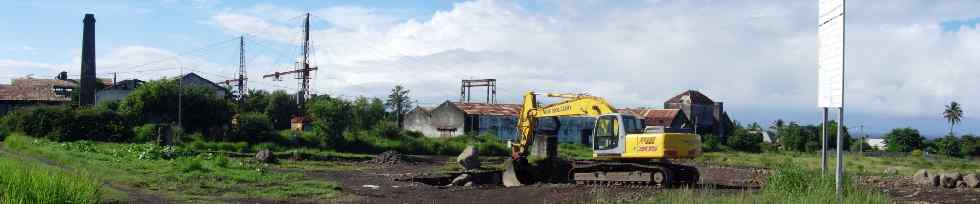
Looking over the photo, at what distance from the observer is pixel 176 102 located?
58.4 metres

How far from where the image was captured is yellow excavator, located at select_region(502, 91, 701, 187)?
25078mm

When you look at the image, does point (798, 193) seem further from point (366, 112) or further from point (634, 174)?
point (366, 112)

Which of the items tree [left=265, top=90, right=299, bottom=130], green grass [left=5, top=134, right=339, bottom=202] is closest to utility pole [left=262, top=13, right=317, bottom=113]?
tree [left=265, top=90, right=299, bottom=130]

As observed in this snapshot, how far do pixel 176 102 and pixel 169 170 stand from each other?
35.0 meters

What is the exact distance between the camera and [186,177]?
23047mm

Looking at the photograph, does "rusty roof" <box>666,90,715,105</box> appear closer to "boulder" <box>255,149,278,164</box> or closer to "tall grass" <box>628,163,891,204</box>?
"boulder" <box>255,149,278,164</box>

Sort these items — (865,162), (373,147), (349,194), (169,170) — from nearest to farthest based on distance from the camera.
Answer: (349,194) < (169,170) < (865,162) < (373,147)

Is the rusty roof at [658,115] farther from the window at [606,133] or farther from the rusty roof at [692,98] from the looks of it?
the window at [606,133]

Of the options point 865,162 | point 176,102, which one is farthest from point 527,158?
point 176,102

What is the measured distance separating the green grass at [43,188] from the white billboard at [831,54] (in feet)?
33.4

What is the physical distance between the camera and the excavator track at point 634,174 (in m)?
25.3

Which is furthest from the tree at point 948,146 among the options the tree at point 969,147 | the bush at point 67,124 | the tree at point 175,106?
the bush at point 67,124

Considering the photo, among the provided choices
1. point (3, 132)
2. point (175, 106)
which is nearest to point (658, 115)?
point (175, 106)

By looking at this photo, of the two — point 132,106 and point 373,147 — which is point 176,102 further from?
point 373,147
